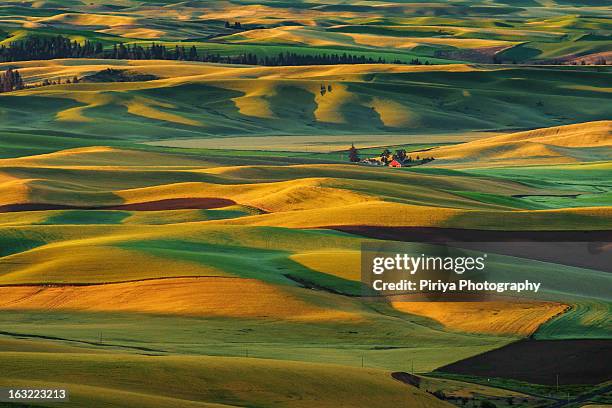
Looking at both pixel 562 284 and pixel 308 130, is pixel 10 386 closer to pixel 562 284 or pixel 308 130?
pixel 562 284

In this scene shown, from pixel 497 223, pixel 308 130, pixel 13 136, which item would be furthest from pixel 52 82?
pixel 497 223

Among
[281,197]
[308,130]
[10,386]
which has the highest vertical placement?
[10,386]

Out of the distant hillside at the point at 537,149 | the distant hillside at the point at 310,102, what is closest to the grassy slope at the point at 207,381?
the distant hillside at the point at 537,149

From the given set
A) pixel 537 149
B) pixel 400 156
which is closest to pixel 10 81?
pixel 400 156

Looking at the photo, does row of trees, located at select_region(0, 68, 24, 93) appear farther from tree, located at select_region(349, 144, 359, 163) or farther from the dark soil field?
the dark soil field

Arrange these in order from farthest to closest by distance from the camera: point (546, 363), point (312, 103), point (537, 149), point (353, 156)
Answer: point (312, 103) < point (537, 149) < point (353, 156) < point (546, 363)

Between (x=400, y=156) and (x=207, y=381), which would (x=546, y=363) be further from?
(x=400, y=156)

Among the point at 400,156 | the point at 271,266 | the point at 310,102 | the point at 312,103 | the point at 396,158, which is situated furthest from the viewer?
the point at 310,102

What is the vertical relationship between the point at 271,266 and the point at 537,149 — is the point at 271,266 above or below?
above

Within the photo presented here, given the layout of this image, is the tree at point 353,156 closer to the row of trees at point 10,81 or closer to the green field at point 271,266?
the green field at point 271,266
